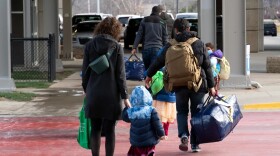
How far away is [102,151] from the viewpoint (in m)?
10.4

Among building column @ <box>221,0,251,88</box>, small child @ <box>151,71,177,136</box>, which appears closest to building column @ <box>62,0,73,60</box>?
building column @ <box>221,0,251,88</box>

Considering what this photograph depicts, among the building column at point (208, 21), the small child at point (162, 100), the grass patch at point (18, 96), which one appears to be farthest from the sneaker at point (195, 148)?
the building column at point (208, 21)

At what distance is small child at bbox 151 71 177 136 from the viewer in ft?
34.4

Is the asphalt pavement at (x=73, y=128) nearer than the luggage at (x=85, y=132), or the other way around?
the luggage at (x=85, y=132)

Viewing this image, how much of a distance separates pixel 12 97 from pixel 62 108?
167 cm

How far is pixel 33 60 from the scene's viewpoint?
2341 centimetres

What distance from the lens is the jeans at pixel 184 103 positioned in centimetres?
980

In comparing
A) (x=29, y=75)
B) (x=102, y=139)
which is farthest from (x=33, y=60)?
(x=102, y=139)

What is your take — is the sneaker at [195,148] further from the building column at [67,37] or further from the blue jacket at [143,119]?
the building column at [67,37]

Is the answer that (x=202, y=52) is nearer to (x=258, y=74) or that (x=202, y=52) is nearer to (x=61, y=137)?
(x=61, y=137)

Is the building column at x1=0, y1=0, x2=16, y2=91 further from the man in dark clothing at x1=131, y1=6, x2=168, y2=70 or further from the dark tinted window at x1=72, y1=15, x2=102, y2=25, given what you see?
the dark tinted window at x1=72, y1=15, x2=102, y2=25

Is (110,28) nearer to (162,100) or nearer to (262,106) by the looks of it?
(162,100)

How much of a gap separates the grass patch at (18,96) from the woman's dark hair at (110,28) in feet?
25.6

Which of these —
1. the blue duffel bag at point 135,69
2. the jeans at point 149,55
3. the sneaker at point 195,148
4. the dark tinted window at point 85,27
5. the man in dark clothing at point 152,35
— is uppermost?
the dark tinted window at point 85,27
